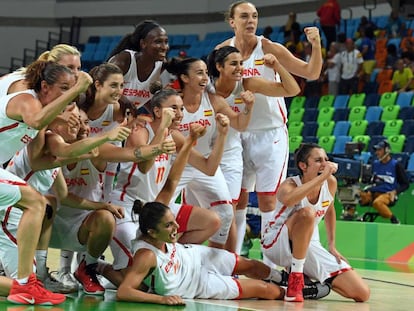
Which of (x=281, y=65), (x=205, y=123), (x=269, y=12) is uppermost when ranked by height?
(x=269, y=12)

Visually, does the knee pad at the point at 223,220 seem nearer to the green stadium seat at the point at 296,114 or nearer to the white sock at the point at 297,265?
the white sock at the point at 297,265

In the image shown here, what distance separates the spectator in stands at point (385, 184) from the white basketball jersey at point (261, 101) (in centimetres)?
477

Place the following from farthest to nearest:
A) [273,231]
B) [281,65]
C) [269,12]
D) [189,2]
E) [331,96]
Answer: [189,2]
[269,12]
[331,96]
[281,65]
[273,231]

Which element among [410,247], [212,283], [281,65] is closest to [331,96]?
[410,247]

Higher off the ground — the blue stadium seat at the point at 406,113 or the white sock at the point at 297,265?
the blue stadium seat at the point at 406,113

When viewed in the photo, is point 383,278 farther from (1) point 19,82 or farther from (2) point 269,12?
(2) point 269,12

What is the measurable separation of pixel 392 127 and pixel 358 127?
72cm

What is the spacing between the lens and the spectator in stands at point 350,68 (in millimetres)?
16078

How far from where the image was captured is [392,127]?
13922 mm

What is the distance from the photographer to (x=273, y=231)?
20.4ft

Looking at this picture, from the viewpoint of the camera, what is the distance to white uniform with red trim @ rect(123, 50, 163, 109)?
6695 mm

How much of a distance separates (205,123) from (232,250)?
0.98 m

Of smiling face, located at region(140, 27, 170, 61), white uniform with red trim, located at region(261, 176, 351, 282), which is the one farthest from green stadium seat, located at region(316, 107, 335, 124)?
white uniform with red trim, located at region(261, 176, 351, 282)

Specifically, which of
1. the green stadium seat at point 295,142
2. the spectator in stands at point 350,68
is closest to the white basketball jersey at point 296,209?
the green stadium seat at point 295,142
